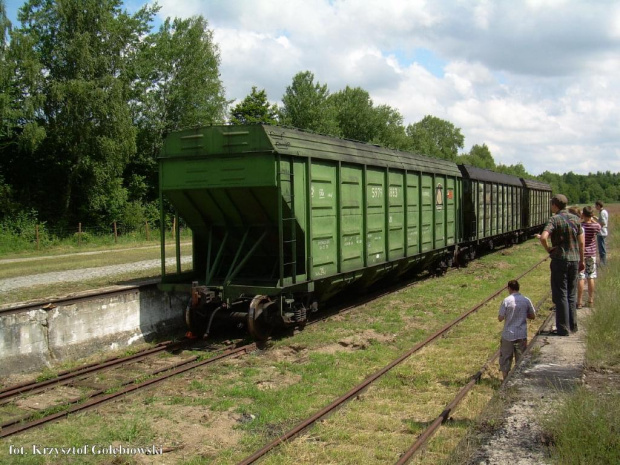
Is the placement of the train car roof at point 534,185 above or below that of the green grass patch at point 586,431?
above

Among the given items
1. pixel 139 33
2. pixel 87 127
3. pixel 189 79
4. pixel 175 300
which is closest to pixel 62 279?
pixel 175 300

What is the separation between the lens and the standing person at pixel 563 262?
7.34 metres

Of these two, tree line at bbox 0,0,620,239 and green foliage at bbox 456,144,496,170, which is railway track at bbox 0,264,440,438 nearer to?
→ tree line at bbox 0,0,620,239

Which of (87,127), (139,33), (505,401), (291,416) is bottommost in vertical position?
(291,416)

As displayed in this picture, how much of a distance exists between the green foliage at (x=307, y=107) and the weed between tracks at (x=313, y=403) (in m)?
44.0

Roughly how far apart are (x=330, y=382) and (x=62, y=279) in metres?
9.52

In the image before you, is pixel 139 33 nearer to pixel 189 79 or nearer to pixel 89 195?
pixel 189 79

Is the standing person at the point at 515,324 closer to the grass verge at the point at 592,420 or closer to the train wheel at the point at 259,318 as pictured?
the grass verge at the point at 592,420

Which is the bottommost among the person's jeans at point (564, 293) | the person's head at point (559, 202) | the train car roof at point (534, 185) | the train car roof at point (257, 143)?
the person's jeans at point (564, 293)

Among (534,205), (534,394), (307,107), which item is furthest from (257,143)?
(307,107)

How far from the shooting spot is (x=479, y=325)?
1028cm

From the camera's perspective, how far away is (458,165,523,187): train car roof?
18.8 m

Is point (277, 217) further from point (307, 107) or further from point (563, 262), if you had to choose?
point (307, 107)

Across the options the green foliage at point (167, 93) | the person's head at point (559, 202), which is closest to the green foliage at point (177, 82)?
the green foliage at point (167, 93)
